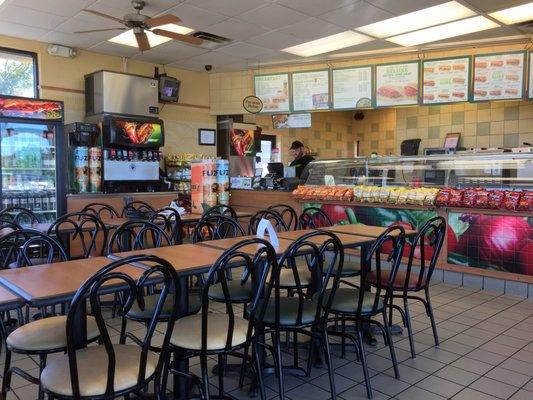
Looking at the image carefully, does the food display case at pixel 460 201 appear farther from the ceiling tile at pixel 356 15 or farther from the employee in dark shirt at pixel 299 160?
the ceiling tile at pixel 356 15

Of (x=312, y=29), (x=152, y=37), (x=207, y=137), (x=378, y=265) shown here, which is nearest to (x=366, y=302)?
(x=378, y=265)

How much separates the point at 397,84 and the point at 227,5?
272cm

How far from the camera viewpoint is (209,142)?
8.47 m

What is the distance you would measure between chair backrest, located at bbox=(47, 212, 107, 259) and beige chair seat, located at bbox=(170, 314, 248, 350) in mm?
1495

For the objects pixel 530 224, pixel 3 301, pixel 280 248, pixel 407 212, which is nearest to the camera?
pixel 3 301

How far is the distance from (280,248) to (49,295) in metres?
1.44

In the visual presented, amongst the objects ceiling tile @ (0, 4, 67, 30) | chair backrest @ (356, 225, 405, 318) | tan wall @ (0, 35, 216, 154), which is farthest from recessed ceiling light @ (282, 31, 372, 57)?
chair backrest @ (356, 225, 405, 318)

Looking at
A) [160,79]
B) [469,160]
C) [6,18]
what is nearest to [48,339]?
[469,160]

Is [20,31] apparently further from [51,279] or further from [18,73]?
[51,279]

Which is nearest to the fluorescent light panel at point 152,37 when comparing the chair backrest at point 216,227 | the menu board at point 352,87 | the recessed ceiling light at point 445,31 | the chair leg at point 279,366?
the menu board at point 352,87

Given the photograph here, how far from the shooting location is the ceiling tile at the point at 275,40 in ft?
19.8

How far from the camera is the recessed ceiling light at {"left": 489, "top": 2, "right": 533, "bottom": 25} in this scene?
4.96 m

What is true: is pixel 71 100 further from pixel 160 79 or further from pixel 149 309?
pixel 149 309

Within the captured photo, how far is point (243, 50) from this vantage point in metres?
6.77
